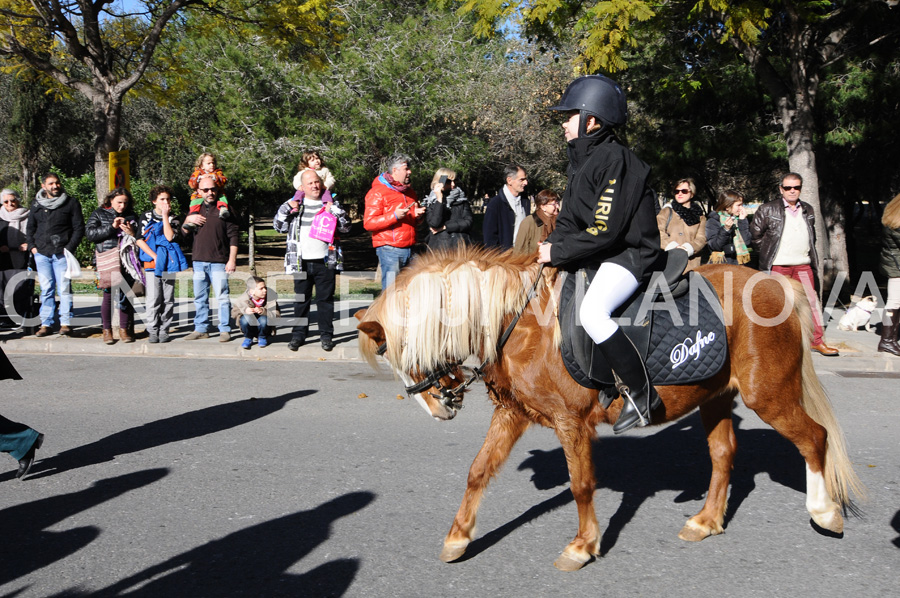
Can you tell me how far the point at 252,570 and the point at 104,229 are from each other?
289 inches

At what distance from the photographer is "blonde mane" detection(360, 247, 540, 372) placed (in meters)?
3.93

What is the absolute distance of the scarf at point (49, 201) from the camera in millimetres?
10281

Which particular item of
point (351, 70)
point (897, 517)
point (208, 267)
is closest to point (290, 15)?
point (208, 267)

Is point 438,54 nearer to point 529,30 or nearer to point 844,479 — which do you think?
point 529,30

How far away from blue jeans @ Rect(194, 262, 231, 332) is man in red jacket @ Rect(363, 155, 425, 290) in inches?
81.8

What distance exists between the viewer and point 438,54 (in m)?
21.2

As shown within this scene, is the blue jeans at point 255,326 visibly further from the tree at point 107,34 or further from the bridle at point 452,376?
the bridle at point 452,376

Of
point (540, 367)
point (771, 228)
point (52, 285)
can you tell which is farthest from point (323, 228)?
point (540, 367)

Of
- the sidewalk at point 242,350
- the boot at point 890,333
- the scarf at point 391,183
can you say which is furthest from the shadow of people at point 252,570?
the boot at point 890,333

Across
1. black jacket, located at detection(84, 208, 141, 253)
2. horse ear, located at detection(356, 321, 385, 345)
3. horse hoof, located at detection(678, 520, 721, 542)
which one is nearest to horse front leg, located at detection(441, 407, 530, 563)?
horse ear, located at detection(356, 321, 385, 345)

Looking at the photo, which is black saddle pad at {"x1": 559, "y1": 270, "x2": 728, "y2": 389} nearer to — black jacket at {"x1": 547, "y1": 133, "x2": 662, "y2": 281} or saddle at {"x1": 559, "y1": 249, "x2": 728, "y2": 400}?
saddle at {"x1": 559, "y1": 249, "x2": 728, "y2": 400}

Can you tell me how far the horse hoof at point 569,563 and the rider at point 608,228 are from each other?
2.19ft

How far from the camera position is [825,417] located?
4.61 m

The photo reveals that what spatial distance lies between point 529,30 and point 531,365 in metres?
11.5
